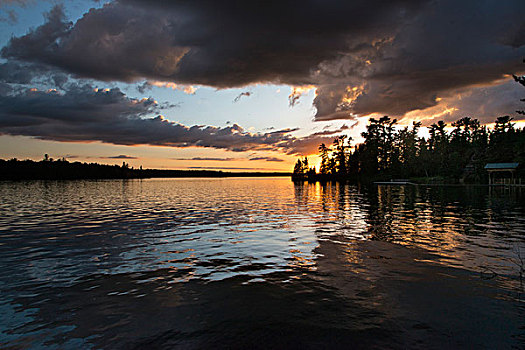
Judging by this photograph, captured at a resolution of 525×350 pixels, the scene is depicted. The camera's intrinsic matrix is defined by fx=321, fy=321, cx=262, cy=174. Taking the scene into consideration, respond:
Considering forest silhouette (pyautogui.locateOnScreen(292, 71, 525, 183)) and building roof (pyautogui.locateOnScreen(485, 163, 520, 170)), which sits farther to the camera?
forest silhouette (pyautogui.locateOnScreen(292, 71, 525, 183))

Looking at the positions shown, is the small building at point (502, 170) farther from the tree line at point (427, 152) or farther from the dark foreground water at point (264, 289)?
the dark foreground water at point (264, 289)

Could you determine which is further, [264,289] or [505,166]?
[505,166]

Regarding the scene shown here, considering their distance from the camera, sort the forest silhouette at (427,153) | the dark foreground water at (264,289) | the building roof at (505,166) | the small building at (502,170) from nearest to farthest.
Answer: the dark foreground water at (264,289)
the building roof at (505,166)
the small building at (502,170)
the forest silhouette at (427,153)

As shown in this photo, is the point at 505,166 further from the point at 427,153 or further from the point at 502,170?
the point at 427,153

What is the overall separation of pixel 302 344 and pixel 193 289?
4.61m

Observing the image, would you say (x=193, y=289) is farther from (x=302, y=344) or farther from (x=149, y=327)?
(x=302, y=344)

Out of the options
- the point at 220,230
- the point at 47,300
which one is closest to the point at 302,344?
the point at 47,300

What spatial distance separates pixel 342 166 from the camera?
149 metres

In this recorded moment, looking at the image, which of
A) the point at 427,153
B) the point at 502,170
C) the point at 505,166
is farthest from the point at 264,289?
the point at 427,153

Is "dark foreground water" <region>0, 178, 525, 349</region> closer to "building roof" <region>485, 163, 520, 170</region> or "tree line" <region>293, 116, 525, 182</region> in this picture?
"building roof" <region>485, 163, 520, 170</region>

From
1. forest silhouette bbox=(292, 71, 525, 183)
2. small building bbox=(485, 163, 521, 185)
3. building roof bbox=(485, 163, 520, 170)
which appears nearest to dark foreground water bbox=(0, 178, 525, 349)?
building roof bbox=(485, 163, 520, 170)

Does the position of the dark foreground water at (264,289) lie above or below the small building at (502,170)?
below

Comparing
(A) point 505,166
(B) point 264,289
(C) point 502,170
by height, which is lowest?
(B) point 264,289

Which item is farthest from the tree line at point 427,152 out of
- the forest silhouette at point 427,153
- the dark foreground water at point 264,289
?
the dark foreground water at point 264,289
